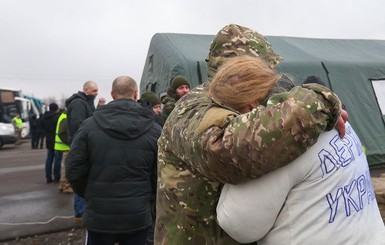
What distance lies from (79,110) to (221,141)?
429 cm

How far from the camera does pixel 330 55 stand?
8469mm

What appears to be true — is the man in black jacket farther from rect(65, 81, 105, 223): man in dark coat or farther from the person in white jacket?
rect(65, 81, 105, 223): man in dark coat

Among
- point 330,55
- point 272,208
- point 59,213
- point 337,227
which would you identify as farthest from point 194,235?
point 330,55

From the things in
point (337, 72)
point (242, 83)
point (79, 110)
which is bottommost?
point (79, 110)

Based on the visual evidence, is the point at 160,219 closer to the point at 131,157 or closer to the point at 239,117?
the point at 239,117

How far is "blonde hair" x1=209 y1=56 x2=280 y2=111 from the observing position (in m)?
1.17

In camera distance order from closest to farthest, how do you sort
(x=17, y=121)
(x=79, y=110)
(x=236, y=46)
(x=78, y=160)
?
(x=236, y=46), (x=78, y=160), (x=79, y=110), (x=17, y=121)

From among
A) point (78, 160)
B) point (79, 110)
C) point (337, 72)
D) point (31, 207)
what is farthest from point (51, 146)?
point (337, 72)

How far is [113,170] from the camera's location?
2.66 m

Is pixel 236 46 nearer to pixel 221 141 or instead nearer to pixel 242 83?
pixel 242 83

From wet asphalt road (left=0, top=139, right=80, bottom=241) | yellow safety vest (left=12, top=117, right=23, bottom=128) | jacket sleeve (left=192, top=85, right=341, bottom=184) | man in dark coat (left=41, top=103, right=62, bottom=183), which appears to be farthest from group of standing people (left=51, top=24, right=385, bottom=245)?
yellow safety vest (left=12, top=117, right=23, bottom=128)

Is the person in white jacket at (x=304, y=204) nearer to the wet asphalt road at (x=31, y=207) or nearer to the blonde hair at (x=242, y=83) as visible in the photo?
the blonde hair at (x=242, y=83)

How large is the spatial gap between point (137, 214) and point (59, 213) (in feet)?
11.6

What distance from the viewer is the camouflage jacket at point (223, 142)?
1043 millimetres
